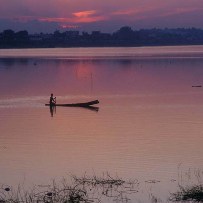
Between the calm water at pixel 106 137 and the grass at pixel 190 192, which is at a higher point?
the grass at pixel 190 192

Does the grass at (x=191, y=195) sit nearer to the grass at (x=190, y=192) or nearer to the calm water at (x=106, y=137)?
the grass at (x=190, y=192)

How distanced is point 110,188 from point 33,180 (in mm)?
2949

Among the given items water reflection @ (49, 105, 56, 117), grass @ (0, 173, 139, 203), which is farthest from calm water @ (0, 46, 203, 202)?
grass @ (0, 173, 139, 203)

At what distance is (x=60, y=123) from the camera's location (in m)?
31.7

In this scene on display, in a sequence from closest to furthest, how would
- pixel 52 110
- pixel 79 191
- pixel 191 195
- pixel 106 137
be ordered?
pixel 191 195 < pixel 79 191 < pixel 106 137 < pixel 52 110

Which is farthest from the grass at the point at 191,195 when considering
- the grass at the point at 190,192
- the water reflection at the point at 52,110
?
the water reflection at the point at 52,110

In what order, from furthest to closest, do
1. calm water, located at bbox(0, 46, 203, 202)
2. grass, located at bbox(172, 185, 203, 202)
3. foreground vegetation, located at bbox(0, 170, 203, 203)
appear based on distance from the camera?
calm water, located at bbox(0, 46, 203, 202), foreground vegetation, located at bbox(0, 170, 203, 203), grass, located at bbox(172, 185, 203, 202)

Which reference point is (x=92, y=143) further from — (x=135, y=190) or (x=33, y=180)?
(x=135, y=190)

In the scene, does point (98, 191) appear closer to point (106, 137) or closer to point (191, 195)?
point (191, 195)

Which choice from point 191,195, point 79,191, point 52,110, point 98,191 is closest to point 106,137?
point 98,191

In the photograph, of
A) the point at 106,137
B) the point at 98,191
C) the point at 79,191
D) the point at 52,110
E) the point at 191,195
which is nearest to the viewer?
the point at 191,195

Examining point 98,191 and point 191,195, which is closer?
point 191,195

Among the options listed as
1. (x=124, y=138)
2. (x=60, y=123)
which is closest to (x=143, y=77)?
(x=60, y=123)

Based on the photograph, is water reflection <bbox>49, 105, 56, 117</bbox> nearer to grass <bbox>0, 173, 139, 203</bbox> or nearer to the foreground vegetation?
the foreground vegetation
